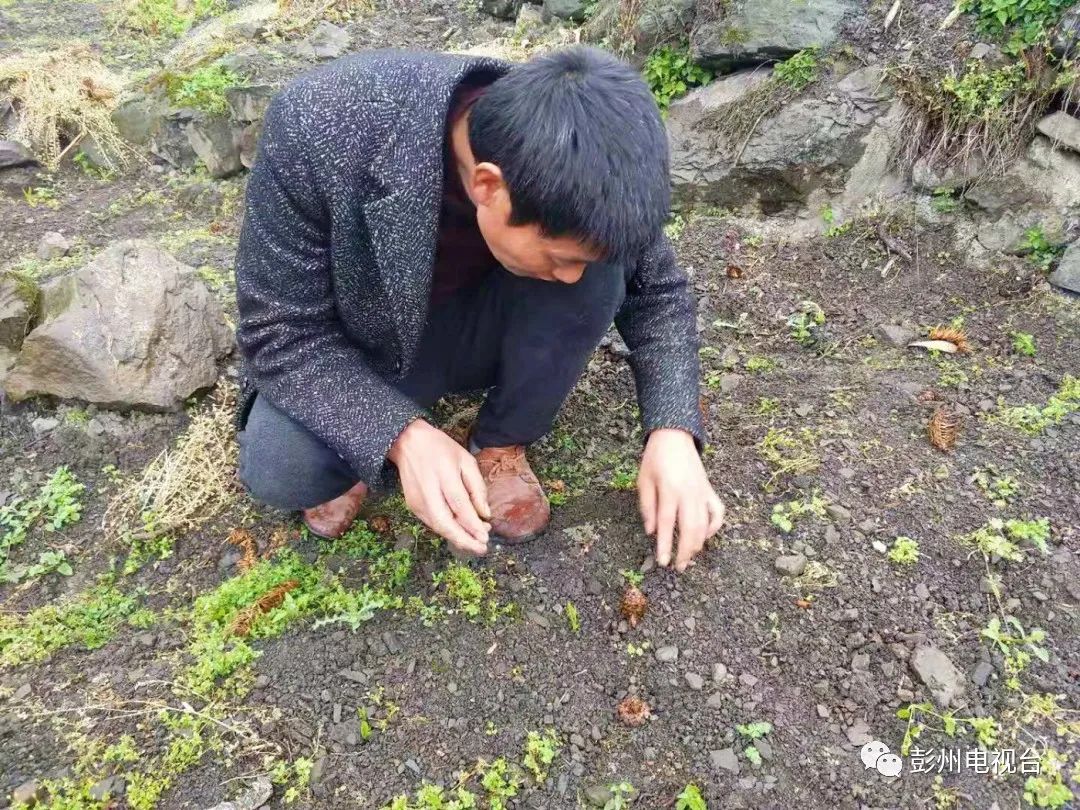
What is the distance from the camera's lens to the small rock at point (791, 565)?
2.23 meters

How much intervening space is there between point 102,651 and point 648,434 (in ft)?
5.81

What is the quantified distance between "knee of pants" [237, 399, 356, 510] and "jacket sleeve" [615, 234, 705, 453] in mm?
942

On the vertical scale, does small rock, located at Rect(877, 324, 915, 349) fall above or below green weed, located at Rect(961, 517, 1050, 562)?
above

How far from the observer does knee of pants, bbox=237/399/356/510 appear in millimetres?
2119

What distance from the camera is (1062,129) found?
3.13 meters

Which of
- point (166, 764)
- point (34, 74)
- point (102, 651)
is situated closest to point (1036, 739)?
point (166, 764)

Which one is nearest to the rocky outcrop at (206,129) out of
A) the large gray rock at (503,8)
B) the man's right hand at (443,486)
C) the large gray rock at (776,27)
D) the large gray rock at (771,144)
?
the large gray rock at (503,8)

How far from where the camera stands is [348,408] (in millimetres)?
1896

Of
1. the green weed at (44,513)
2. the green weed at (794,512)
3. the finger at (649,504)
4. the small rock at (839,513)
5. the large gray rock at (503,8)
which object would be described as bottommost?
the green weed at (44,513)

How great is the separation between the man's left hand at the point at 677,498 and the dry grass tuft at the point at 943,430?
1159 mm

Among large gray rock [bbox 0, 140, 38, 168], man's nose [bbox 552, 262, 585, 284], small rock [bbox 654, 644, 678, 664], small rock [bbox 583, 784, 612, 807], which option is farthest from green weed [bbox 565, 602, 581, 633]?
large gray rock [bbox 0, 140, 38, 168]

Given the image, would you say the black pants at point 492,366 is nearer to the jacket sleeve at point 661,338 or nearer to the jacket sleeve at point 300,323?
the jacket sleeve at point 661,338

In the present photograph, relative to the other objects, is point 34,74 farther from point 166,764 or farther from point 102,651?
point 166,764

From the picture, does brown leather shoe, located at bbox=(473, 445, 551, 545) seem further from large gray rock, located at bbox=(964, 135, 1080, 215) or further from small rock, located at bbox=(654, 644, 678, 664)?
large gray rock, located at bbox=(964, 135, 1080, 215)
